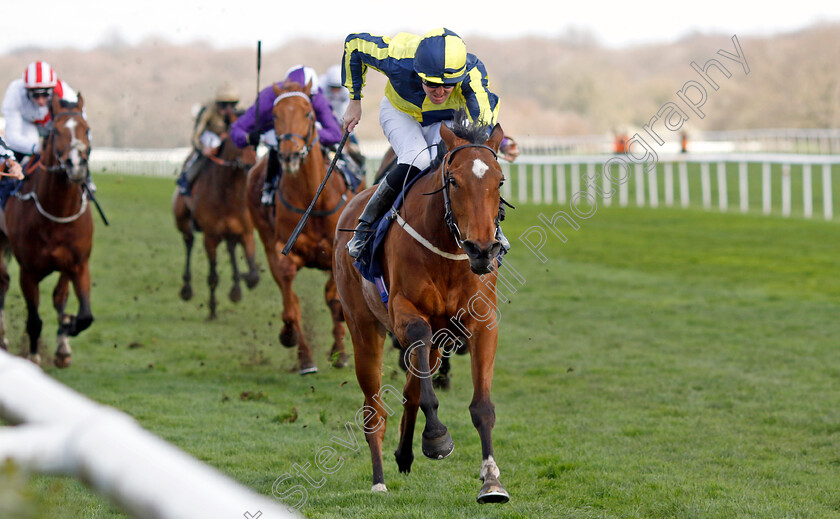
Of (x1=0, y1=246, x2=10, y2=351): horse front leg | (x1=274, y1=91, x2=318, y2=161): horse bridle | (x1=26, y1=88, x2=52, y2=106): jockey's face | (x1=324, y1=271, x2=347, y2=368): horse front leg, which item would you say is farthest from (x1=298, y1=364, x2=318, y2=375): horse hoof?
(x1=26, y1=88, x2=52, y2=106): jockey's face

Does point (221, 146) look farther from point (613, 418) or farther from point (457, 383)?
point (613, 418)

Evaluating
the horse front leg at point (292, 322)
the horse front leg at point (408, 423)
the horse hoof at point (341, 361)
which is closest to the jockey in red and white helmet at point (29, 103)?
the horse front leg at point (292, 322)

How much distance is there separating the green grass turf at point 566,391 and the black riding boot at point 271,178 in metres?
1.28

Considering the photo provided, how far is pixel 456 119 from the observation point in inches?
159

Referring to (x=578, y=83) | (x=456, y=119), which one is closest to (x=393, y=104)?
(x=456, y=119)

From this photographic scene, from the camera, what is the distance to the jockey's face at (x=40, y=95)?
7.71 m

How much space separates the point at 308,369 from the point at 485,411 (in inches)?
145

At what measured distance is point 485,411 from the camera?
12.5 ft

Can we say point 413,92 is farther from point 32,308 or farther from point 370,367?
point 32,308

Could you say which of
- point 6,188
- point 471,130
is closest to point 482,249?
point 471,130

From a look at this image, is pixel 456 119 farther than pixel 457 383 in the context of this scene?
No

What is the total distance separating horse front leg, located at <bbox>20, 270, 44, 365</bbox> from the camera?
24.3ft

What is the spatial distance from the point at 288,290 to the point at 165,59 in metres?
19.3

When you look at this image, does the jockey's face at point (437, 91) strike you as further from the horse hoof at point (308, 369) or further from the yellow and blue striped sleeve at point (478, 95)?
the horse hoof at point (308, 369)
